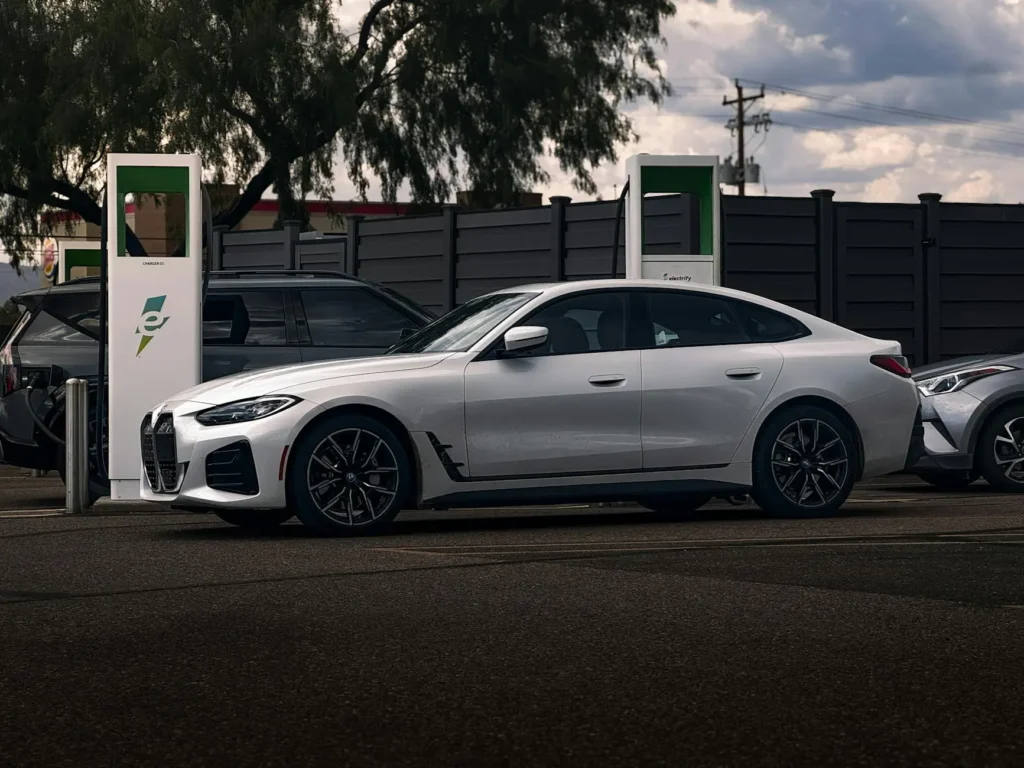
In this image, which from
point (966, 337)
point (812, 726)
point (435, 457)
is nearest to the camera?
point (812, 726)

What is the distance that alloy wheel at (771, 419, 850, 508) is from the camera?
415 inches

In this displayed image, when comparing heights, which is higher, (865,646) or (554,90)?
(554,90)

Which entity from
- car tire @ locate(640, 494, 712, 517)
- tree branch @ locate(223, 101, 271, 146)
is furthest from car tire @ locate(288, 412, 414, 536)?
tree branch @ locate(223, 101, 271, 146)

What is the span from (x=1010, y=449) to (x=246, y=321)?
232 inches

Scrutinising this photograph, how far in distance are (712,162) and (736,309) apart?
10.5 ft

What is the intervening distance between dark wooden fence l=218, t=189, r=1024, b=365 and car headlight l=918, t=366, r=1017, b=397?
12.4 ft

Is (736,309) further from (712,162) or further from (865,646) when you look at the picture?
(865,646)

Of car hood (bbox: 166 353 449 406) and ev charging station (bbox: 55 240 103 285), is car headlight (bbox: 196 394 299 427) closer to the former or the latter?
car hood (bbox: 166 353 449 406)

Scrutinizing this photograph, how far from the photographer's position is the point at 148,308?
468 inches

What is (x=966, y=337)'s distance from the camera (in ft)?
59.8

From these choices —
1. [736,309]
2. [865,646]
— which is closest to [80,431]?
[736,309]

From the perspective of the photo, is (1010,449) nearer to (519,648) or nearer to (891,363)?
(891,363)

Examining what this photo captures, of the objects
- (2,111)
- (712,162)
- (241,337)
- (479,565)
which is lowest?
(479,565)

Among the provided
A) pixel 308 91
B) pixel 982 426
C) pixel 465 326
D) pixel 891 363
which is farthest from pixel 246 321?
pixel 308 91
